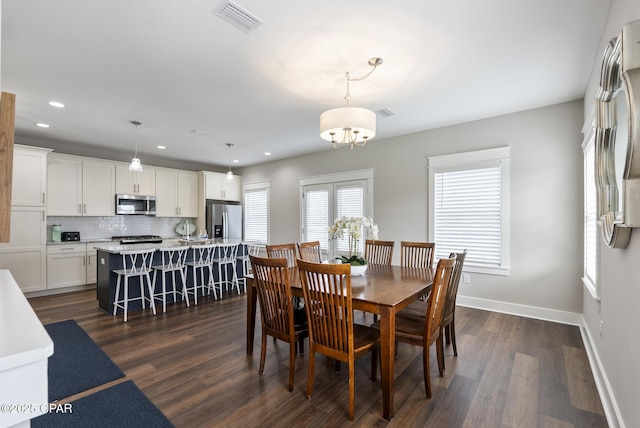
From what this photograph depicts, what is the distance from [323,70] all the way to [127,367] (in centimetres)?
315

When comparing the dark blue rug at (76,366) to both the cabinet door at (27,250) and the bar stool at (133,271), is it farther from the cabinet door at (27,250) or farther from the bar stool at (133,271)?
the cabinet door at (27,250)

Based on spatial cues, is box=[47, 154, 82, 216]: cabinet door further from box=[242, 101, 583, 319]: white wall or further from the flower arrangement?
box=[242, 101, 583, 319]: white wall

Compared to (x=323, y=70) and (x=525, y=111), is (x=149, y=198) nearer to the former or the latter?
(x=323, y=70)

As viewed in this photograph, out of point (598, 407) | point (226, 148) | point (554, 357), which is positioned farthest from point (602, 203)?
point (226, 148)

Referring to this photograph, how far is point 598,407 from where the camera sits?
205 centimetres

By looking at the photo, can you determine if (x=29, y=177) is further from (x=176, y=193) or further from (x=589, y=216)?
(x=589, y=216)

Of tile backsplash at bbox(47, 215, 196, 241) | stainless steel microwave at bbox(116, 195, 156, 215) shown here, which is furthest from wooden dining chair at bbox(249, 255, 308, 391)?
tile backsplash at bbox(47, 215, 196, 241)

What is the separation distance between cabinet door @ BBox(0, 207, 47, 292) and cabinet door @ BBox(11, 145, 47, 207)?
0.47 ft

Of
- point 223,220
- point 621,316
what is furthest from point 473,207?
point 223,220

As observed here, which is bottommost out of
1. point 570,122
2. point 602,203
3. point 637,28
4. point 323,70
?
point 602,203

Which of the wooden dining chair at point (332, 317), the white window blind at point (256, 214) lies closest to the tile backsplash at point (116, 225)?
the white window blind at point (256, 214)

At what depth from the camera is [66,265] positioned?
5109 mm

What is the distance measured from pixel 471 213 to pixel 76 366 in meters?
4.73

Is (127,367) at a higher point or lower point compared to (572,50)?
lower
